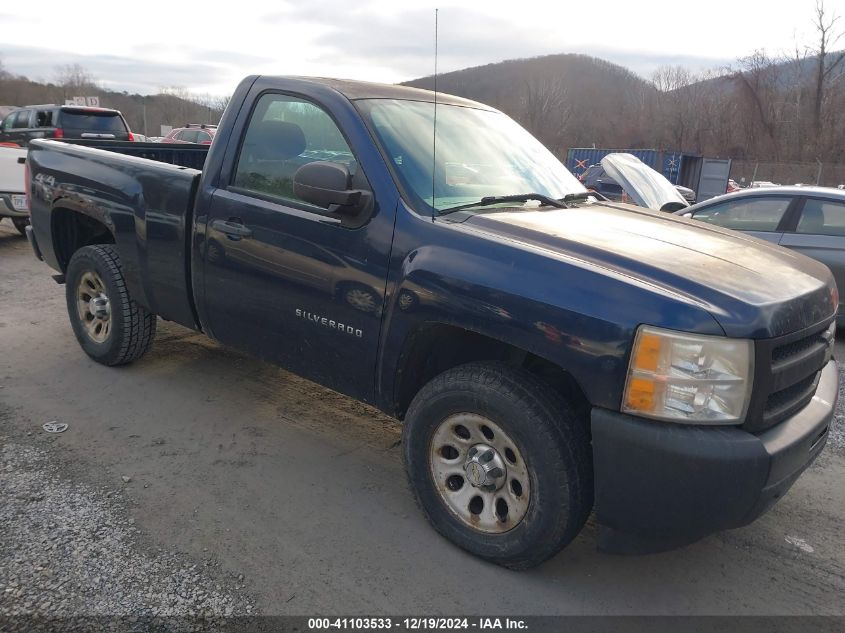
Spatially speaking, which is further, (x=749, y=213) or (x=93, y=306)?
(x=749, y=213)

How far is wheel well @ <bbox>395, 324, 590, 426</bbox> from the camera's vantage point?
276cm

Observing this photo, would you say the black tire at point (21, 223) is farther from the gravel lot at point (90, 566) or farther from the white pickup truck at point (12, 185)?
the gravel lot at point (90, 566)

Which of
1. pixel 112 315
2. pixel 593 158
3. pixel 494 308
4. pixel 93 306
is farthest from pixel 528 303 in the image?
pixel 593 158

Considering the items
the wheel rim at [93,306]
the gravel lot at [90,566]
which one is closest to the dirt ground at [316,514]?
the gravel lot at [90,566]

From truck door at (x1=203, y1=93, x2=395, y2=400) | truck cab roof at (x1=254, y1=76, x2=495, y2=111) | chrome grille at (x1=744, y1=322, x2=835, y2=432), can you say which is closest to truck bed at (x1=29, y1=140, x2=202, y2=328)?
truck door at (x1=203, y1=93, x2=395, y2=400)

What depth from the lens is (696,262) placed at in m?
2.63

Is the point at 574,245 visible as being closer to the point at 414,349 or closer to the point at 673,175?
the point at 414,349

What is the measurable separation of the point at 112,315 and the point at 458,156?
8.75 ft

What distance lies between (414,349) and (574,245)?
32.8 inches

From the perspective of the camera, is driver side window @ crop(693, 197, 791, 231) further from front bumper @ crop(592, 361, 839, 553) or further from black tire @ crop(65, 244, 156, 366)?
black tire @ crop(65, 244, 156, 366)

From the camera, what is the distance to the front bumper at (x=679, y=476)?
7.33 feet

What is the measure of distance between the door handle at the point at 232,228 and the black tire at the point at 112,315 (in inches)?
48.3

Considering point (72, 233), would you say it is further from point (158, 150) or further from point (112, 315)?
point (158, 150)

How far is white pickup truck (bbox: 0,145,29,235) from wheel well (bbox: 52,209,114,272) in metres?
4.28
